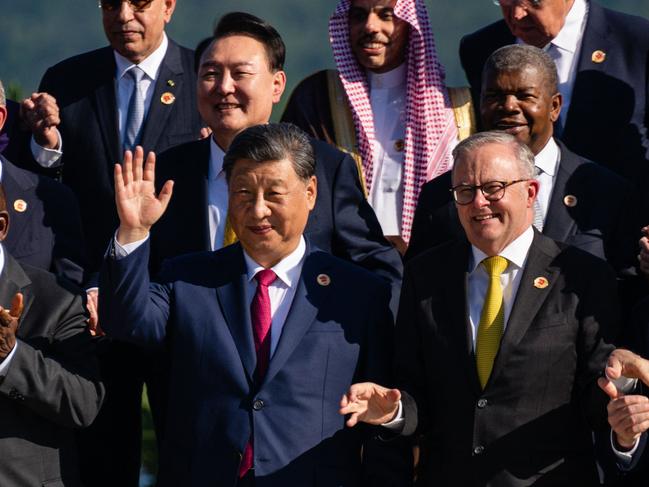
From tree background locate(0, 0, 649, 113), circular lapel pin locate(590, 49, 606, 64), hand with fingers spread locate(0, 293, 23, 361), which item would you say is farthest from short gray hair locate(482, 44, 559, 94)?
tree background locate(0, 0, 649, 113)

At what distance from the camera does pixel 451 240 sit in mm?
5266

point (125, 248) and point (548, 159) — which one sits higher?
point (548, 159)

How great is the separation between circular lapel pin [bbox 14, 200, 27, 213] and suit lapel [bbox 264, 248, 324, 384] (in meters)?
1.08

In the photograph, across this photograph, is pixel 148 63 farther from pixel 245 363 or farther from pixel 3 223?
pixel 245 363

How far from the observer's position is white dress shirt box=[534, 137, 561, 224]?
18.2 feet

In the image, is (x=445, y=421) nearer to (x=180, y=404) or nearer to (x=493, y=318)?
(x=493, y=318)

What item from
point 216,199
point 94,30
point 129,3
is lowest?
point 216,199

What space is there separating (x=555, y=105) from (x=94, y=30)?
17.6 feet

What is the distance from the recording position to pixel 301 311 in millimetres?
5055

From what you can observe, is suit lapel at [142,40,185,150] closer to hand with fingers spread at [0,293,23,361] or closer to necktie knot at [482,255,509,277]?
hand with fingers spread at [0,293,23,361]

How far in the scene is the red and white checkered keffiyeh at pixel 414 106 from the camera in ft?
20.0

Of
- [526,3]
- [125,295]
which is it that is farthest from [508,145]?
[125,295]

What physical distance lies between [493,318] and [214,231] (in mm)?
1180

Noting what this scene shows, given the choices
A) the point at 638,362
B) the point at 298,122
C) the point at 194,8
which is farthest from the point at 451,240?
the point at 194,8
